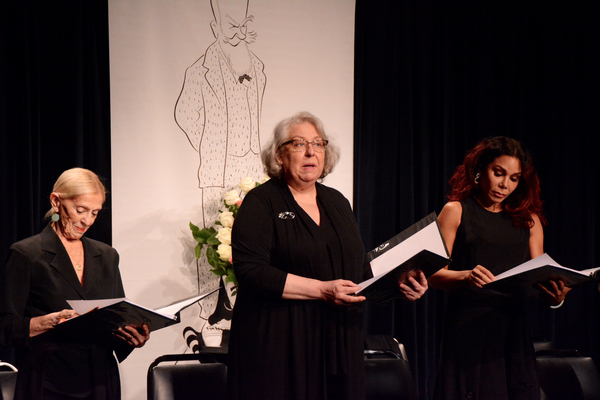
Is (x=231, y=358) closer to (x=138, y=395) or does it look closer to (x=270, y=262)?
(x=270, y=262)

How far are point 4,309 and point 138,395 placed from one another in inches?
63.2

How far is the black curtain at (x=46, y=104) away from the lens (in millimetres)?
2961

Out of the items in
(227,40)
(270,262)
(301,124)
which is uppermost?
(227,40)

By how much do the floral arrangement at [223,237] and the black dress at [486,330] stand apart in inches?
45.5

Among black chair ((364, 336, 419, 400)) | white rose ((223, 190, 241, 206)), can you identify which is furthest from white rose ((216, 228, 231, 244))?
black chair ((364, 336, 419, 400))

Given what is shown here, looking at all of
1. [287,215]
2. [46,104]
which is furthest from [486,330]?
[46,104]

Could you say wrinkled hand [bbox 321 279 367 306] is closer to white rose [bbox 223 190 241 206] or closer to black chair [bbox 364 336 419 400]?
black chair [bbox 364 336 419 400]

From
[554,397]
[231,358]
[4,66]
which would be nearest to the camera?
[231,358]

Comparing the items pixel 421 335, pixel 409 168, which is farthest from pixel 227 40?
pixel 421 335

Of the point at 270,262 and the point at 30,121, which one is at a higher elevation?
the point at 30,121

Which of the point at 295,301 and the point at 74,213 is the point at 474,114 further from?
the point at 74,213

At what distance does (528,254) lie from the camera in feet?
7.04

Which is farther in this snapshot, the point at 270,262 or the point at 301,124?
the point at 301,124

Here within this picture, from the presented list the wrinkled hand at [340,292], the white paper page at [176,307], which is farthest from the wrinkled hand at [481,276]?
the white paper page at [176,307]
